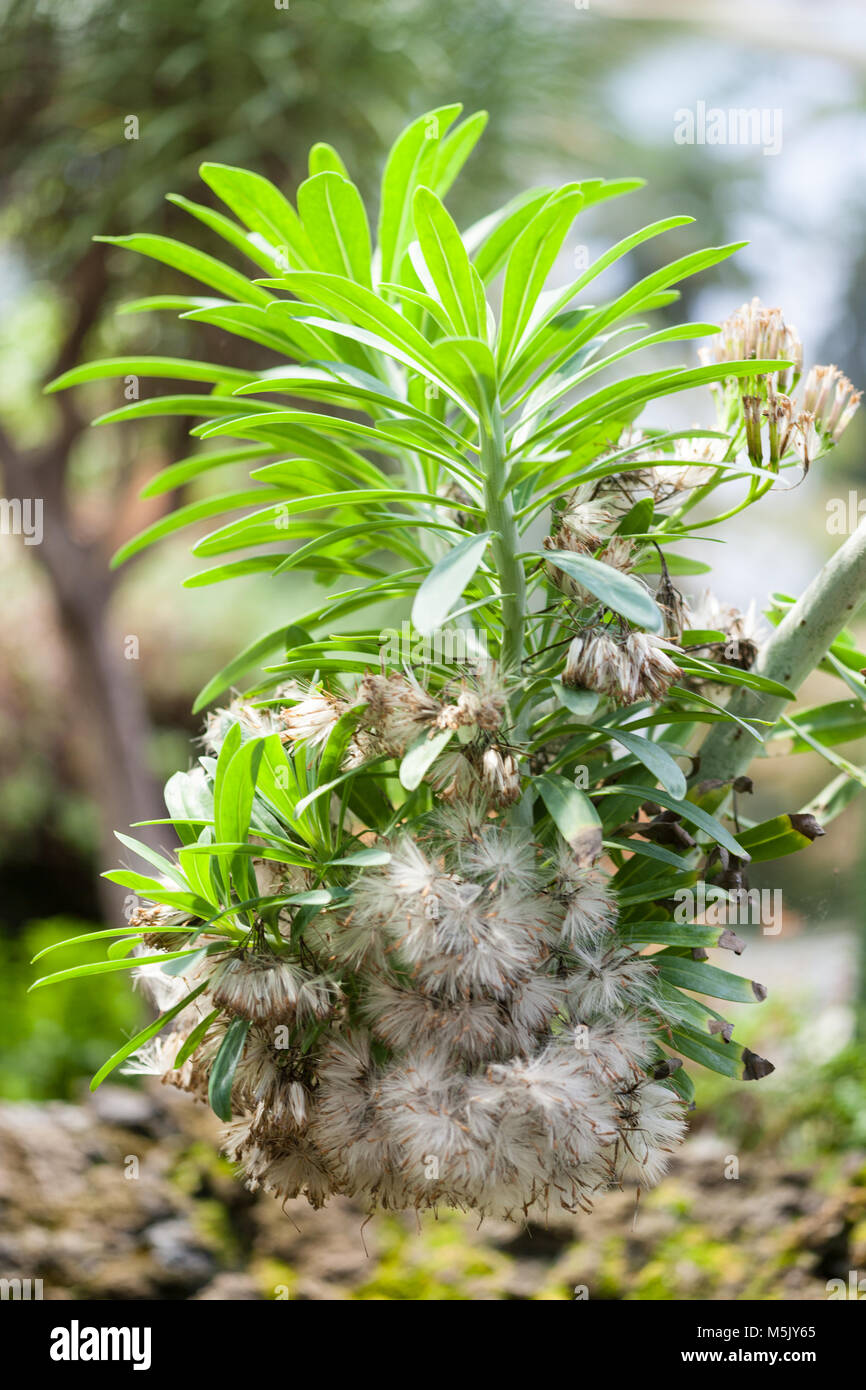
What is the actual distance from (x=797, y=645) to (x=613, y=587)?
0.56 ft

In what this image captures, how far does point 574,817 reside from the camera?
1.30ft

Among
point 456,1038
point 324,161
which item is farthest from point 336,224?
point 456,1038

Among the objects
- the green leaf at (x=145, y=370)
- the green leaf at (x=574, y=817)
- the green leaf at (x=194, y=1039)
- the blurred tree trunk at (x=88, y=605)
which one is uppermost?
the blurred tree trunk at (x=88, y=605)

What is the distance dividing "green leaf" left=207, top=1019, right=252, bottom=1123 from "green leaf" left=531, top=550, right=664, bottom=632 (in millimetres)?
251

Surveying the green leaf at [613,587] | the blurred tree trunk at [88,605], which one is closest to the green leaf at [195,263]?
the green leaf at [613,587]

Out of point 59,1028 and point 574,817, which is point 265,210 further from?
point 59,1028

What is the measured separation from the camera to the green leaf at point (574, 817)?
381 mm

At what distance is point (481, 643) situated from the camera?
0.50 m

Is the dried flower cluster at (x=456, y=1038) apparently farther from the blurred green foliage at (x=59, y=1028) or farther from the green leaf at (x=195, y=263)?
the blurred green foliage at (x=59, y=1028)

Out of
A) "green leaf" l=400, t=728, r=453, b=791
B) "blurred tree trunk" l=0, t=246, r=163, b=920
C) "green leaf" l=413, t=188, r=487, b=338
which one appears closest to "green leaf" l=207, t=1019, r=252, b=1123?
"green leaf" l=400, t=728, r=453, b=791

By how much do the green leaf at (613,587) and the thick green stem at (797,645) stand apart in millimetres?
148

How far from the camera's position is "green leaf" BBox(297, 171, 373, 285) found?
0.49 m

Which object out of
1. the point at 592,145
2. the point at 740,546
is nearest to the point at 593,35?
the point at 592,145
